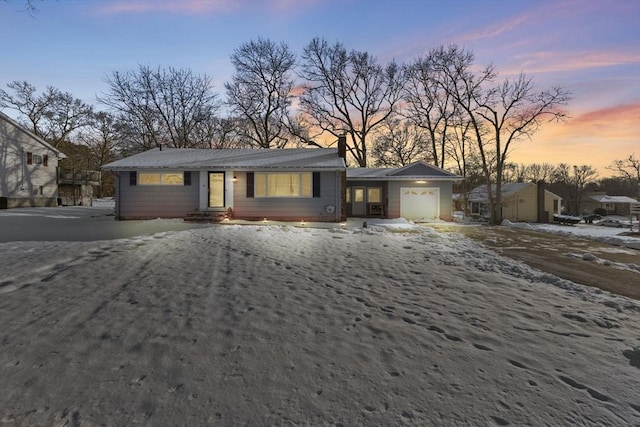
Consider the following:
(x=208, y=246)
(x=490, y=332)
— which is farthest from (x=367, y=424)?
(x=208, y=246)

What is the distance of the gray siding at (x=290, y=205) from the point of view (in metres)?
13.9

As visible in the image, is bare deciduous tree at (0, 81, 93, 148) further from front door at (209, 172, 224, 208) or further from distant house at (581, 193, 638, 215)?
distant house at (581, 193, 638, 215)

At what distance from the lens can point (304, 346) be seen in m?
2.92

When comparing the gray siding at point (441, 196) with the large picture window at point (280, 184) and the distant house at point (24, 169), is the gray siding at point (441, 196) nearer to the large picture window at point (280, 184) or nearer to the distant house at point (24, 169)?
the large picture window at point (280, 184)

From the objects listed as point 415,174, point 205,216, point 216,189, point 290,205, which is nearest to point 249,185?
point 216,189

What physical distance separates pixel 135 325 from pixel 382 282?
3396mm

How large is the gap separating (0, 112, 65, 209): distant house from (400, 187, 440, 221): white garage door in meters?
28.0

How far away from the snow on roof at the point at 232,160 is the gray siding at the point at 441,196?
4.91m

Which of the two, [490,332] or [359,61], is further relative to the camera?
[359,61]

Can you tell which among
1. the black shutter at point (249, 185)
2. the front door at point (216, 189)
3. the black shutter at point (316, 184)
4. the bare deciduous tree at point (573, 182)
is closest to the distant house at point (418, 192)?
the black shutter at point (316, 184)

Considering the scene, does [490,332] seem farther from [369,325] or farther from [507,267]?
[507,267]

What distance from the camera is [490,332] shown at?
129 inches

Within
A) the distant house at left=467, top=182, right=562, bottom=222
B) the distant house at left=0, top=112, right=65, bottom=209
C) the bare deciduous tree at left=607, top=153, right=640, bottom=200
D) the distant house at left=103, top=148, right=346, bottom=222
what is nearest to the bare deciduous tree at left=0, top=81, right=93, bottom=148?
the distant house at left=0, top=112, right=65, bottom=209

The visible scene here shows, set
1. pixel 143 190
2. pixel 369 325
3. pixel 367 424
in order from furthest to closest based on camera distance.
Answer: pixel 143 190
pixel 369 325
pixel 367 424
